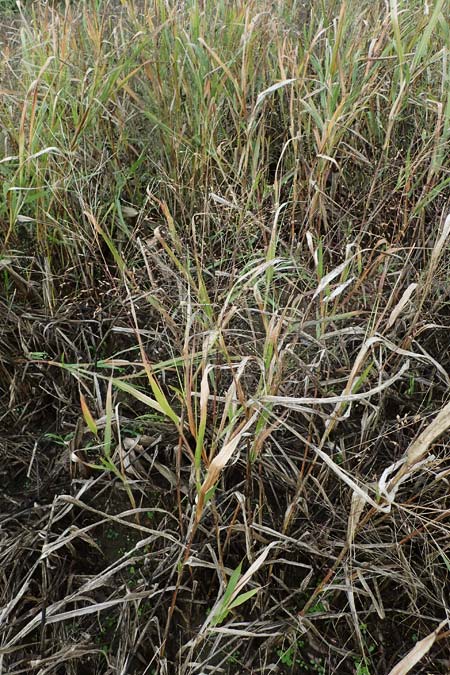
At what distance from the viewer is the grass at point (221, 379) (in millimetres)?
778

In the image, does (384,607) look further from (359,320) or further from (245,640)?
(359,320)

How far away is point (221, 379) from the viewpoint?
948 millimetres

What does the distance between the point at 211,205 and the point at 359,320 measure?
1.22 feet

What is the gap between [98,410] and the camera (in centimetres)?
95

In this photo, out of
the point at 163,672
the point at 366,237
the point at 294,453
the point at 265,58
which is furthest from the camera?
the point at 265,58

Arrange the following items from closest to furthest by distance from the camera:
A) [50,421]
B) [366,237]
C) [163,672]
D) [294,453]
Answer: [163,672] → [294,453] → [50,421] → [366,237]

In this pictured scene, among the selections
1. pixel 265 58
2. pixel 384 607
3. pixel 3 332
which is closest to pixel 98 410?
pixel 3 332

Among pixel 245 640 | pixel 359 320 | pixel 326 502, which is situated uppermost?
pixel 359 320

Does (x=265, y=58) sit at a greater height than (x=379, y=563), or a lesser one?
greater

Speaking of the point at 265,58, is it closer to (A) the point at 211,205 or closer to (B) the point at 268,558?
(A) the point at 211,205

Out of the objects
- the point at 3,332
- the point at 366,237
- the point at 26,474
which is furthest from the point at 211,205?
the point at 26,474

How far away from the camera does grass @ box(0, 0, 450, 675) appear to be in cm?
78

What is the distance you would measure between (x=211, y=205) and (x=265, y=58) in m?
0.40

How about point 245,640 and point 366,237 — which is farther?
point 366,237
